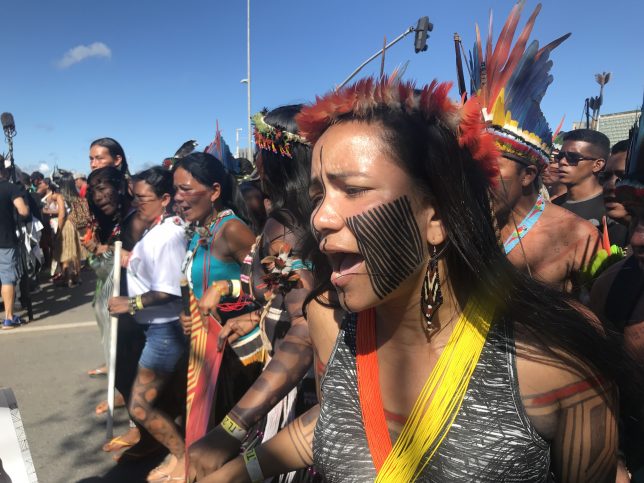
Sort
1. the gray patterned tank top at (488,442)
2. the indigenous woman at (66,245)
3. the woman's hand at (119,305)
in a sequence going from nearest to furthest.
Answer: the gray patterned tank top at (488,442)
the woman's hand at (119,305)
the indigenous woman at (66,245)

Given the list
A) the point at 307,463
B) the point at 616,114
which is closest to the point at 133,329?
the point at 307,463

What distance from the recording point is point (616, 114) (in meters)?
18.5

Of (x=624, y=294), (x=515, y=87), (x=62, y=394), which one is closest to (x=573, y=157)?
(x=515, y=87)

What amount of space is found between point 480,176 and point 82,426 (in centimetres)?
408

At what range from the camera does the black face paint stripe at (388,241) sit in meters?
1.19

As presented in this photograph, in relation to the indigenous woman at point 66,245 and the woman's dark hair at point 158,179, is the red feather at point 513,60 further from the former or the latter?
the indigenous woman at point 66,245

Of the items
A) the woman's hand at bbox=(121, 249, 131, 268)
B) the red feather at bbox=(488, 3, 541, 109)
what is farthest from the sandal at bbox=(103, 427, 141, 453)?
the red feather at bbox=(488, 3, 541, 109)

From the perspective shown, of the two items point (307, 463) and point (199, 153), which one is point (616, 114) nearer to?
point (199, 153)

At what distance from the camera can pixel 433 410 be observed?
121 cm

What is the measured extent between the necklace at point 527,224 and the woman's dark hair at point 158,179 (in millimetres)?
2557

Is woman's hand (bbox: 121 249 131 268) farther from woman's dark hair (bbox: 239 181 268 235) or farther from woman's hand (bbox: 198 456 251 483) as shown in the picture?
woman's hand (bbox: 198 456 251 483)

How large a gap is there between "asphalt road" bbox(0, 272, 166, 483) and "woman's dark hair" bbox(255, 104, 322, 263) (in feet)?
7.61

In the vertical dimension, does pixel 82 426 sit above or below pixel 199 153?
below

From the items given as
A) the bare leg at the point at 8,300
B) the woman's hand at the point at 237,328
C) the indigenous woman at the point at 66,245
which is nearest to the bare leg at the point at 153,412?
the woman's hand at the point at 237,328
